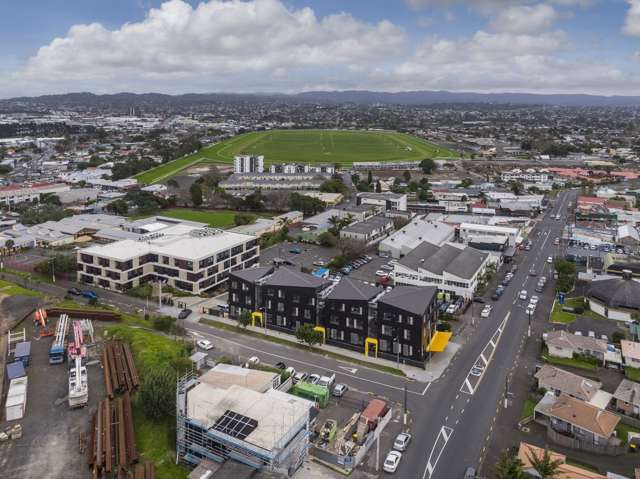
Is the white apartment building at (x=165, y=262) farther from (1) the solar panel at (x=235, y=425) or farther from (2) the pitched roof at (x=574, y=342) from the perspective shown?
(2) the pitched roof at (x=574, y=342)

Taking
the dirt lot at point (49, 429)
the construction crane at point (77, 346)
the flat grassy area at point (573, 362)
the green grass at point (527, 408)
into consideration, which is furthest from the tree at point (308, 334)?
the flat grassy area at point (573, 362)

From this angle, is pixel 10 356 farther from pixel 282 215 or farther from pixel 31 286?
pixel 282 215

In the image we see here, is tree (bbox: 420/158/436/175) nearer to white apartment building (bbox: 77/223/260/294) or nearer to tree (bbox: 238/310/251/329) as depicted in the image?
white apartment building (bbox: 77/223/260/294)

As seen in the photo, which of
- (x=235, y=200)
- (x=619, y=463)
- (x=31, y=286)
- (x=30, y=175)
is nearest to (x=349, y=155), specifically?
(x=235, y=200)

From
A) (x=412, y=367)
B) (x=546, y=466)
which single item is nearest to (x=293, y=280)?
(x=412, y=367)

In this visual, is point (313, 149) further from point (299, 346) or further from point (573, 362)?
point (573, 362)

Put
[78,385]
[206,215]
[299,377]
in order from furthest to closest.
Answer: [206,215] → [299,377] → [78,385]

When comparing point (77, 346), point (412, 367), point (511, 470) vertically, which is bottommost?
point (412, 367)
